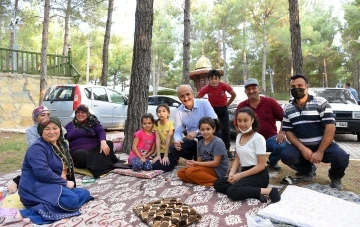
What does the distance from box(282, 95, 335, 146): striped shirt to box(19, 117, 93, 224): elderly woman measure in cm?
281

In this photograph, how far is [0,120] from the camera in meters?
13.0

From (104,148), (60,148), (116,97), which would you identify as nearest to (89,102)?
(116,97)

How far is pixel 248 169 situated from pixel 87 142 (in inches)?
107

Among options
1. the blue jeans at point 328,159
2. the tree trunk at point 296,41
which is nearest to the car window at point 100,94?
the tree trunk at point 296,41

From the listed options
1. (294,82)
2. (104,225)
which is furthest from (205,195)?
(294,82)

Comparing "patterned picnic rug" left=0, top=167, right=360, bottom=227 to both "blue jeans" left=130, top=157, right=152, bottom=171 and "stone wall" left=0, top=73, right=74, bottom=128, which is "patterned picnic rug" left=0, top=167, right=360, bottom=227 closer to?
"blue jeans" left=130, top=157, right=152, bottom=171

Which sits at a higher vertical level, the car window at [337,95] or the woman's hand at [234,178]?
the car window at [337,95]

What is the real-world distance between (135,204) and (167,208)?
0.59 meters

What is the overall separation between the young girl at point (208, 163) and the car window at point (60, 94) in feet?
20.0

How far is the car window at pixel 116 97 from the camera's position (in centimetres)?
1062

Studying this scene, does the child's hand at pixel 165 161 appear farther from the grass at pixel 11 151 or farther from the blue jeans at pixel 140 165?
the grass at pixel 11 151

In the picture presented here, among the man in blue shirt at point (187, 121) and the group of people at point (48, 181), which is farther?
the man in blue shirt at point (187, 121)

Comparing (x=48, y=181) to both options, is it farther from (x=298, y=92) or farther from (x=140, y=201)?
(x=298, y=92)

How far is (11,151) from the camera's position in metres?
7.73
